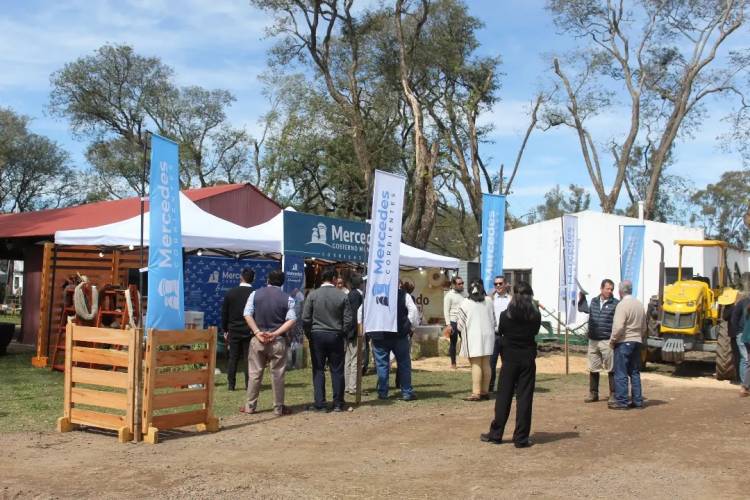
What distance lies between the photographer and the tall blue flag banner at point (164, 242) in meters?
8.09

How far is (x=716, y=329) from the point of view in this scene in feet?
48.2

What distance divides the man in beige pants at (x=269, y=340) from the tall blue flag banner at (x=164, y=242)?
121 cm

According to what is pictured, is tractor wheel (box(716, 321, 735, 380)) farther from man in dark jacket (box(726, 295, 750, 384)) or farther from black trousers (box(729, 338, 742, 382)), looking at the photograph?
man in dark jacket (box(726, 295, 750, 384))

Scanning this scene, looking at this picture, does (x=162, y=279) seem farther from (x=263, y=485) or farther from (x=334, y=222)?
(x=334, y=222)

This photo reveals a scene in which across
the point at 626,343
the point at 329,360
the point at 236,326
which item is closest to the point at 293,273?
the point at 236,326

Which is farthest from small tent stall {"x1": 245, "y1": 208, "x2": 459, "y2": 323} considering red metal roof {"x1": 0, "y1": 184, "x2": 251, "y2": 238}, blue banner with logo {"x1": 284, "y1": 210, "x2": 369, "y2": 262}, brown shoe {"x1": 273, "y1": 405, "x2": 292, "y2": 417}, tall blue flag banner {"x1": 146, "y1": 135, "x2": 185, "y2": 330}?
red metal roof {"x1": 0, "y1": 184, "x2": 251, "y2": 238}

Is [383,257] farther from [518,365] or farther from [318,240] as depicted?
[318,240]

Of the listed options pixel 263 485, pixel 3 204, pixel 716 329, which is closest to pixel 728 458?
pixel 263 485

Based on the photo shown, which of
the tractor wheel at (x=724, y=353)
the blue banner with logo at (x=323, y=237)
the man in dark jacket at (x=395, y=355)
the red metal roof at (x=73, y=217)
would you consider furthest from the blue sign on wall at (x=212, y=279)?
the tractor wheel at (x=724, y=353)

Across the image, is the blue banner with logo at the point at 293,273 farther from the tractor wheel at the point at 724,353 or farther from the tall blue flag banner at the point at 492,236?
the tractor wheel at the point at 724,353

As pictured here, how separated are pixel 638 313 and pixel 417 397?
311 centimetres

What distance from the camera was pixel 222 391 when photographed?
11.3 meters

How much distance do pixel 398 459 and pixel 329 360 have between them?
256 centimetres

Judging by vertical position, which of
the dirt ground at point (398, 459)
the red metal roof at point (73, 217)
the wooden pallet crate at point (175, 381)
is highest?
the red metal roof at point (73, 217)
